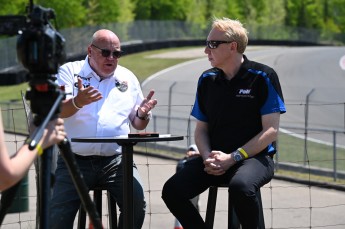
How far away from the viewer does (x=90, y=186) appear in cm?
610

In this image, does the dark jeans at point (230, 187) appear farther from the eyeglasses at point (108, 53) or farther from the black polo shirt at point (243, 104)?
the eyeglasses at point (108, 53)

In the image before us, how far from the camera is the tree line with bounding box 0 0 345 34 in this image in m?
47.8

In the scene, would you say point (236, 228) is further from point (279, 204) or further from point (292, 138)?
point (292, 138)

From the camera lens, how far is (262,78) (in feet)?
19.7

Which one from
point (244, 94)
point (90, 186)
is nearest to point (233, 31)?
point (244, 94)

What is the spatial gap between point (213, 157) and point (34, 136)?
2.25 metres

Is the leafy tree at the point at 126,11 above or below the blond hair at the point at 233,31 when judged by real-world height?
below

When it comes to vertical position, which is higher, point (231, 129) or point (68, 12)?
point (231, 129)

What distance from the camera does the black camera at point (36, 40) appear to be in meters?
3.88

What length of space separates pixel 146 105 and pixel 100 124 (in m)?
0.37

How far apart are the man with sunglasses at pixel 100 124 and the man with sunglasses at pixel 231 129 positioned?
1.31ft

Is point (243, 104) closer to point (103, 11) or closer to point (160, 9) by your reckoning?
point (103, 11)

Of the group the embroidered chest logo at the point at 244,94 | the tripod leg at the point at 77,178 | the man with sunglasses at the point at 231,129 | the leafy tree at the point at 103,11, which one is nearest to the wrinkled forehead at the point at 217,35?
the man with sunglasses at the point at 231,129

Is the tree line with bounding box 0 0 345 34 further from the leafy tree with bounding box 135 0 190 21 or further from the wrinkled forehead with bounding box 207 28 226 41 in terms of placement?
the wrinkled forehead with bounding box 207 28 226 41
